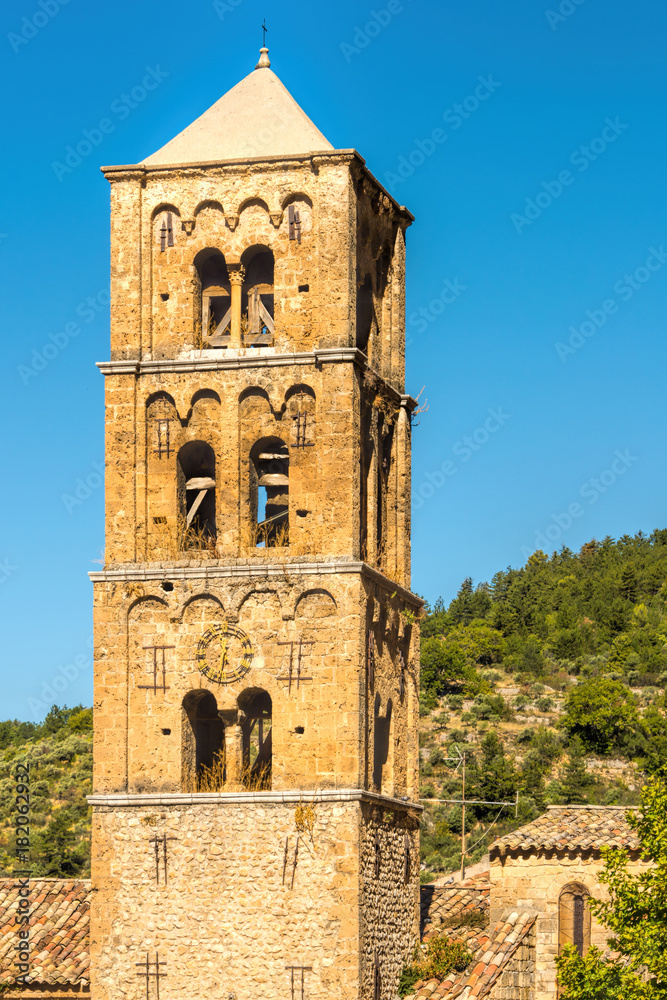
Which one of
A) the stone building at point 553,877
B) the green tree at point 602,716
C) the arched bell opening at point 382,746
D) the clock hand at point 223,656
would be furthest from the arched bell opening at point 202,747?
the green tree at point 602,716

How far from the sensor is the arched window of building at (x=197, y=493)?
26469mm

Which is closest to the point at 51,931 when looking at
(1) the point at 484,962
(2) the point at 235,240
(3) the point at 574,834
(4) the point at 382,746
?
(4) the point at 382,746

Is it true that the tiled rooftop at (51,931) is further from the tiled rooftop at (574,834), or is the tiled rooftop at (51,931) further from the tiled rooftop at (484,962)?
the tiled rooftop at (574,834)

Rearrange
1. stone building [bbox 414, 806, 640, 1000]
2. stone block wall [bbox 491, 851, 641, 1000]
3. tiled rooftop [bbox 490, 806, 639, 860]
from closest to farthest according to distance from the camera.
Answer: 1. stone building [bbox 414, 806, 640, 1000]
2. tiled rooftop [bbox 490, 806, 639, 860]
3. stone block wall [bbox 491, 851, 641, 1000]

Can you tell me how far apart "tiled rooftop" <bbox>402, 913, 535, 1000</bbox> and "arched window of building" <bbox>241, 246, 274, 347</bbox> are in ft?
33.2

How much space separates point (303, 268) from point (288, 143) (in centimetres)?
219

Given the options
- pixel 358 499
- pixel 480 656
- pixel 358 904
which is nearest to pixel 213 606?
pixel 358 499

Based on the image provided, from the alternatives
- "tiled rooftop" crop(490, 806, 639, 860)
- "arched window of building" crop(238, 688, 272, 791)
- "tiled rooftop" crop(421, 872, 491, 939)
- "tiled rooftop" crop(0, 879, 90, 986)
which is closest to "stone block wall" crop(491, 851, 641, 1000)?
"tiled rooftop" crop(490, 806, 639, 860)

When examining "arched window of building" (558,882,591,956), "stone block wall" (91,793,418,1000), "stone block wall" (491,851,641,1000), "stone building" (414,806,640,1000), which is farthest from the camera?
"arched window of building" (558,882,591,956)

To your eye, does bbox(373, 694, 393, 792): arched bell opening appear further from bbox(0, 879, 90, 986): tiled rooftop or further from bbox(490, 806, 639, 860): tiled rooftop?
bbox(0, 879, 90, 986): tiled rooftop

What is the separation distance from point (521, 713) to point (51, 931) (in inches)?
2066

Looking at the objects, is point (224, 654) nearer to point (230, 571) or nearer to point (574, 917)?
point (230, 571)

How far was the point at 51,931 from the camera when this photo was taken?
26422 millimetres

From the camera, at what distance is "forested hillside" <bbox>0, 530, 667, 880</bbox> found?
5556 centimetres
